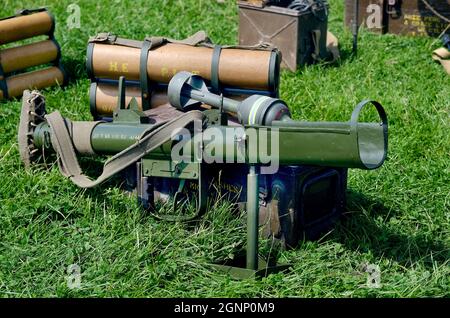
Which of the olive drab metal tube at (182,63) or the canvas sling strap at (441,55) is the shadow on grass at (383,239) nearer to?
the olive drab metal tube at (182,63)

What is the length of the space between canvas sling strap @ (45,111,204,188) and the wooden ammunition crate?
4.40 meters

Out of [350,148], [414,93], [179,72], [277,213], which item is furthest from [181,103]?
[414,93]

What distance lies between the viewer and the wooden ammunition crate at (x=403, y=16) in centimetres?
938

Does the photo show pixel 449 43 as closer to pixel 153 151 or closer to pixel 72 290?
pixel 153 151

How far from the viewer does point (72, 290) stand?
4855mm

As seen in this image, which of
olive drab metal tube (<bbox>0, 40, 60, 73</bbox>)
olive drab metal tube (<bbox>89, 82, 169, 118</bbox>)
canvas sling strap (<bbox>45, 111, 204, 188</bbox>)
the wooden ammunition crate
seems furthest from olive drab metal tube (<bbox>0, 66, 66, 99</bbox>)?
the wooden ammunition crate

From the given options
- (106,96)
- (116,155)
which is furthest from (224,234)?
(106,96)

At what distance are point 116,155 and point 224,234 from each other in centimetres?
77

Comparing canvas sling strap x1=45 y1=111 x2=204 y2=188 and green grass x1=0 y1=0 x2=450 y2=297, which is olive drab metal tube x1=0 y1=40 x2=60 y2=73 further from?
canvas sling strap x1=45 y1=111 x2=204 y2=188

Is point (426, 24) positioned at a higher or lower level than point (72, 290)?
higher

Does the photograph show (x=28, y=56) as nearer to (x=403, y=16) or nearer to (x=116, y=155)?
(x=116, y=155)

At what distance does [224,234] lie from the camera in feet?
17.6

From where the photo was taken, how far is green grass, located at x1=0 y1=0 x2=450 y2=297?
195 inches

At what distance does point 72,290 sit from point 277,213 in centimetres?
124
